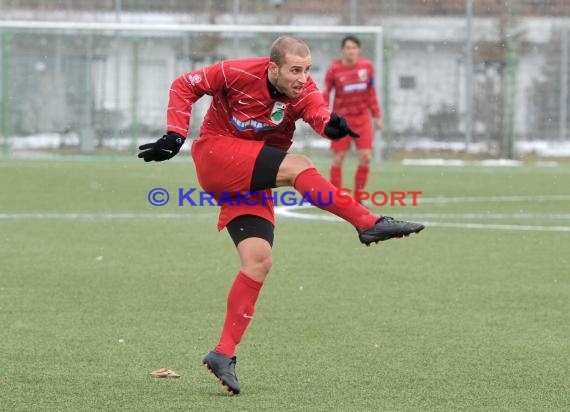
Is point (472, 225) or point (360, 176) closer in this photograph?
point (472, 225)

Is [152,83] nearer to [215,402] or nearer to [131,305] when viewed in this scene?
[131,305]

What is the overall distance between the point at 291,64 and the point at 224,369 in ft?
4.89

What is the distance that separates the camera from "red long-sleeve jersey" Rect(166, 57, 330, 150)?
20.8 ft

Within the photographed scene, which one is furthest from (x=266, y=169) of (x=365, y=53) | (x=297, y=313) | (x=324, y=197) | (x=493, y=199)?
(x=365, y=53)

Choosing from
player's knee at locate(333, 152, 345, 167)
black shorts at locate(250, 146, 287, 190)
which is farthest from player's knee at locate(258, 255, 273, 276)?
player's knee at locate(333, 152, 345, 167)

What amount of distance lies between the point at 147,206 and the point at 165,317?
8.76 metres

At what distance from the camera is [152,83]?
95.0 feet

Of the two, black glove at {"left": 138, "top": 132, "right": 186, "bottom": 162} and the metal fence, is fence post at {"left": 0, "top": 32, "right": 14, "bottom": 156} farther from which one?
black glove at {"left": 138, "top": 132, "right": 186, "bottom": 162}

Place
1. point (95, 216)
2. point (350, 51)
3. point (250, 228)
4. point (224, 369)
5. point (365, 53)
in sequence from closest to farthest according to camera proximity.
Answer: point (224, 369) → point (250, 228) → point (95, 216) → point (350, 51) → point (365, 53)

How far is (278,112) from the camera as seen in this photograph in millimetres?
6395

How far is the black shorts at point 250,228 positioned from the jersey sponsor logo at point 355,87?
1134 cm

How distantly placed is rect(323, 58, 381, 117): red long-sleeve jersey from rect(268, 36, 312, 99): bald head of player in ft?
37.1

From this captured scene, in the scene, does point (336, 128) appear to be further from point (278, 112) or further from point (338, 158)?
point (338, 158)

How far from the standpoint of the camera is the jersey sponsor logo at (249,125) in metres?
6.41
